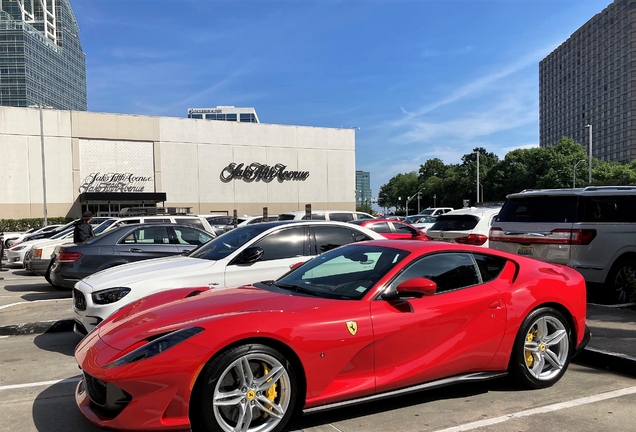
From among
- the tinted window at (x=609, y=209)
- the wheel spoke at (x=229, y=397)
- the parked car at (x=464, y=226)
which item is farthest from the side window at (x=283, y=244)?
the parked car at (x=464, y=226)

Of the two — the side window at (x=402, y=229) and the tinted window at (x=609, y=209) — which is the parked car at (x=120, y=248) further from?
the tinted window at (x=609, y=209)

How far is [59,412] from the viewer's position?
3910mm

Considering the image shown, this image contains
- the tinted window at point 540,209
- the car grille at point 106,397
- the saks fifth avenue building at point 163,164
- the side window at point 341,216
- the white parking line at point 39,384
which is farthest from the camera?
the saks fifth avenue building at point 163,164

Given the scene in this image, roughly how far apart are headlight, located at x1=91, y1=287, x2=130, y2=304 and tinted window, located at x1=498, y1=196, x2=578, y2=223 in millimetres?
6253

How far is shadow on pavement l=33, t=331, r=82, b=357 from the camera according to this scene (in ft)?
19.6

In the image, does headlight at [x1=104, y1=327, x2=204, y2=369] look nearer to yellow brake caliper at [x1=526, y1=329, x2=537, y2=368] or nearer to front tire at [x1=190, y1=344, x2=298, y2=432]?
front tire at [x1=190, y1=344, x2=298, y2=432]

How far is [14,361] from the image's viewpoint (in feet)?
18.1

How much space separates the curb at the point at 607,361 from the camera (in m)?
4.71

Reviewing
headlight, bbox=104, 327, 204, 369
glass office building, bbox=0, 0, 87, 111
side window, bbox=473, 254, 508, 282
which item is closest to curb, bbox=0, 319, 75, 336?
headlight, bbox=104, 327, 204, 369

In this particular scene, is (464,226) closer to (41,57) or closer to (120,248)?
(120,248)

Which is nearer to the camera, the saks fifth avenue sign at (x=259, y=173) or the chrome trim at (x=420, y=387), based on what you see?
the chrome trim at (x=420, y=387)

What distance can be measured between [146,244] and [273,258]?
12.2ft

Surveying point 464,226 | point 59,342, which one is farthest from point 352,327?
point 464,226

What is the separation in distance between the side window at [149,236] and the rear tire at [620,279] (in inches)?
303
